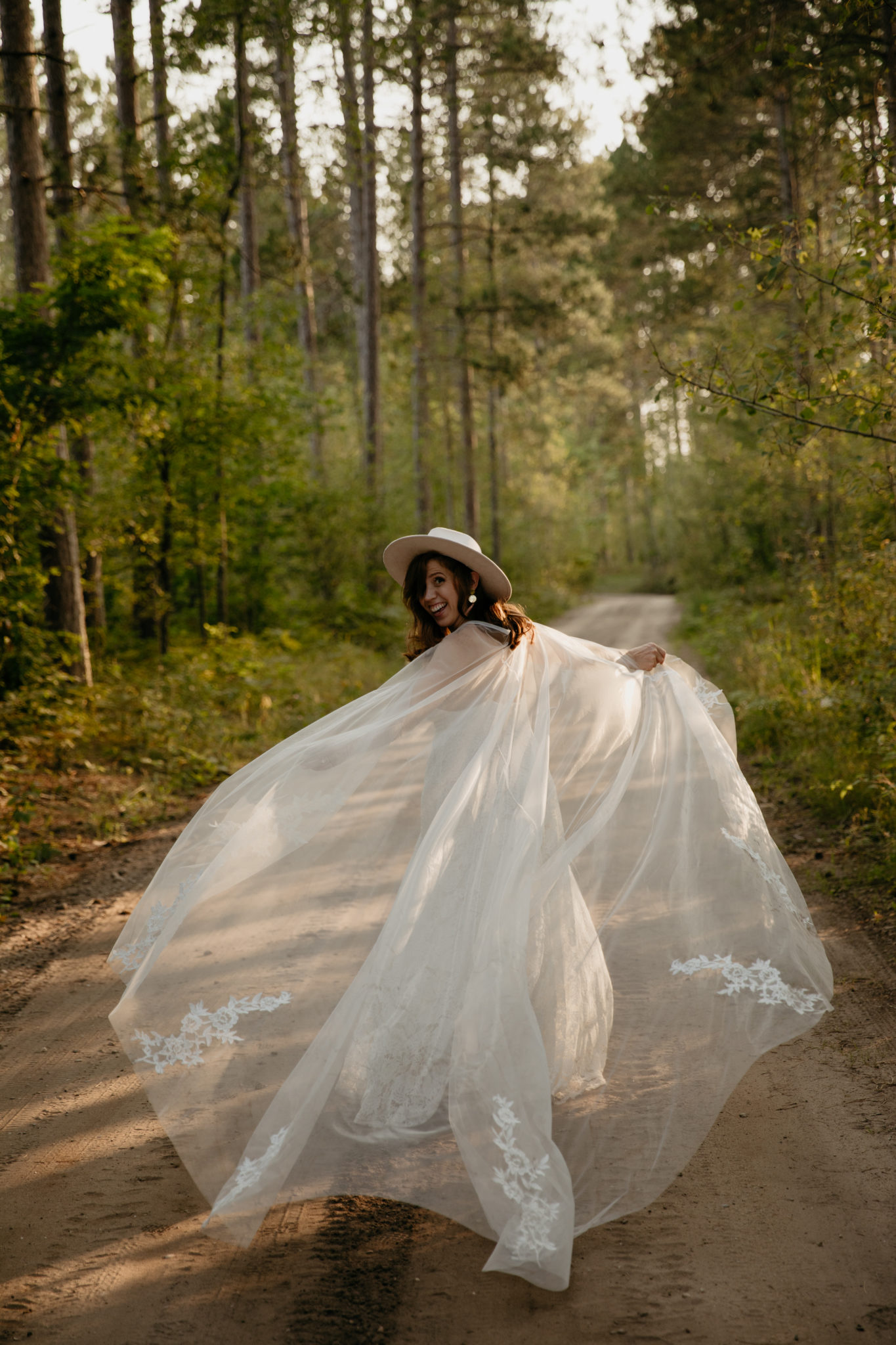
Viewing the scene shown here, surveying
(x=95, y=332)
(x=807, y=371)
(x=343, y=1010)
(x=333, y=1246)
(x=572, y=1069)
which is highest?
(x=95, y=332)

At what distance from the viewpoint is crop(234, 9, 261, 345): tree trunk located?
13.0 meters

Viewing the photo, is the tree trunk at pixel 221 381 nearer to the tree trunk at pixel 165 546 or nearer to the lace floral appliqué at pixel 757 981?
the tree trunk at pixel 165 546

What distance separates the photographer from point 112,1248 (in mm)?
2732

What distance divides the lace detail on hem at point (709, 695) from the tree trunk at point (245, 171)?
36.7ft

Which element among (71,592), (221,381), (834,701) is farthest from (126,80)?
(834,701)

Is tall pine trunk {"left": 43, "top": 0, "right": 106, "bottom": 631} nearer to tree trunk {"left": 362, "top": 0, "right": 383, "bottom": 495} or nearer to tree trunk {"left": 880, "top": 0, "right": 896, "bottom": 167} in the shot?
tree trunk {"left": 880, "top": 0, "right": 896, "bottom": 167}

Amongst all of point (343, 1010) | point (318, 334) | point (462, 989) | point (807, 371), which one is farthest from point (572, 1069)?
point (318, 334)

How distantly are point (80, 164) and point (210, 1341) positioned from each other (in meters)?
11.4

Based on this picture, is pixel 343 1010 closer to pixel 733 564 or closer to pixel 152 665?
pixel 152 665

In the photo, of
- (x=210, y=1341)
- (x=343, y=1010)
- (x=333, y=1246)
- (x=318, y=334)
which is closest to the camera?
(x=210, y=1341)

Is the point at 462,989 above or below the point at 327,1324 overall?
above

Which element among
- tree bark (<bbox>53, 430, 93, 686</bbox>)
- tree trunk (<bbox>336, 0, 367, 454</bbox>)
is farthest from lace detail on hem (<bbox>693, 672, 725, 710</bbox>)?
tree trunk (<bbox>336, 0, 367, 454</bbox>)

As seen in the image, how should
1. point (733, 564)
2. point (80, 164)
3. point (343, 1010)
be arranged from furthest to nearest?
1. point (733, 564)
2. point (80, 164)
3. point (343, 1010)

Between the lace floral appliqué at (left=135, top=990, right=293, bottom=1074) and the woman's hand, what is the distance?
6.92 ft
